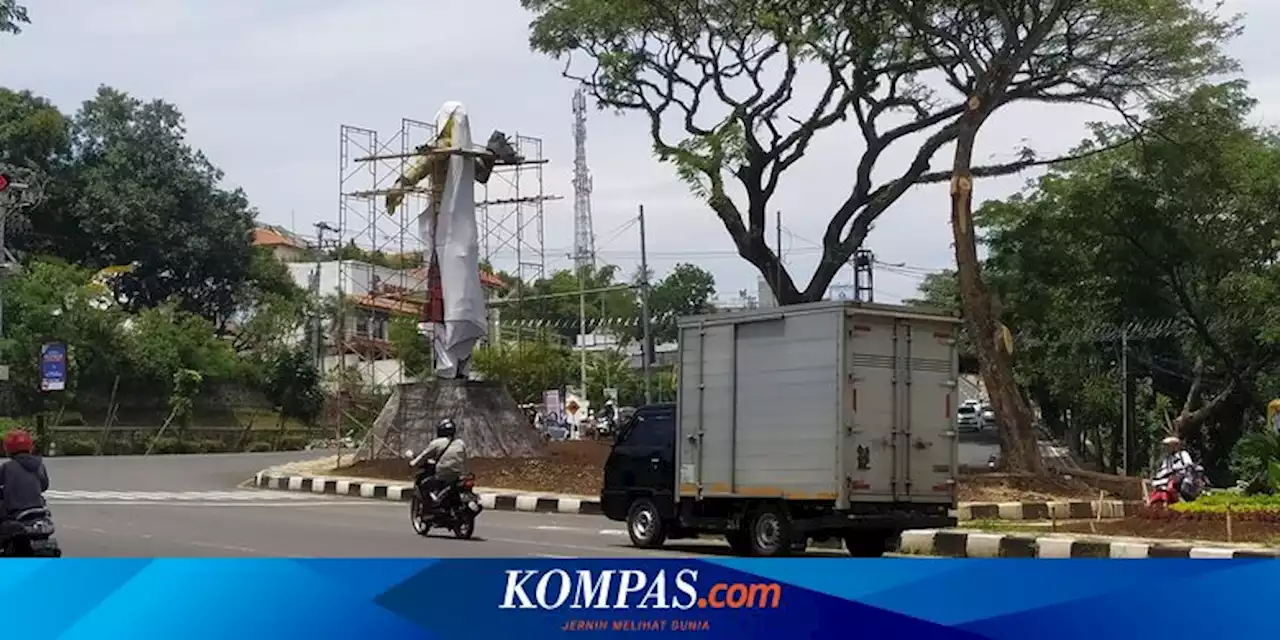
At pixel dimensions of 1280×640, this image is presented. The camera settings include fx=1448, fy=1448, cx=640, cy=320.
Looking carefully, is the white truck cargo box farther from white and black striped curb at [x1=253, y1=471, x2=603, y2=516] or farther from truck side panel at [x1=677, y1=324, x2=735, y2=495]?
white and black striped curb at [x1=253, y1=471, x2=603, y2=516]

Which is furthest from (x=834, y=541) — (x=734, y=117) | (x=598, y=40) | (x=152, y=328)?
(x=152, y=328)

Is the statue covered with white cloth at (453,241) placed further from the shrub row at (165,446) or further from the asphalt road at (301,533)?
the shrub row at (165,446)

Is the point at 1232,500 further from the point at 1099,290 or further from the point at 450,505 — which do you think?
the point at 1099,290

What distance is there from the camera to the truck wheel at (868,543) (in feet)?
44.4

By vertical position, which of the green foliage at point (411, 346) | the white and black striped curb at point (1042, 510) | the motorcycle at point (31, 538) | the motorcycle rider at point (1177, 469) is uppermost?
the green foliage at point (411, 346)

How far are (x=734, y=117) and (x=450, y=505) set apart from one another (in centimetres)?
1572

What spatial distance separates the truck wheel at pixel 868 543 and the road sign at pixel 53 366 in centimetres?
3077

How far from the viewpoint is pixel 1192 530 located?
49.4 ft

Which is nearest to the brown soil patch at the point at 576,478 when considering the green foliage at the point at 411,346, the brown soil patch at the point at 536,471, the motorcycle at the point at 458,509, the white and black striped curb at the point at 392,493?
the brown soil patch at the point at 536,471

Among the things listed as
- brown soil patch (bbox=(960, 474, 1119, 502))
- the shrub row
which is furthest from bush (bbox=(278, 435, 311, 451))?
brown soil patch (bbox=(960, 474, 1119, 502))

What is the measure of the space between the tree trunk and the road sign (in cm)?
2561

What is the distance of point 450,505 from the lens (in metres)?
15.3

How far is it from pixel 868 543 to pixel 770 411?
5.23 feet

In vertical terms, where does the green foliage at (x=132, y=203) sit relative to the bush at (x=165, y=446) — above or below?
above
